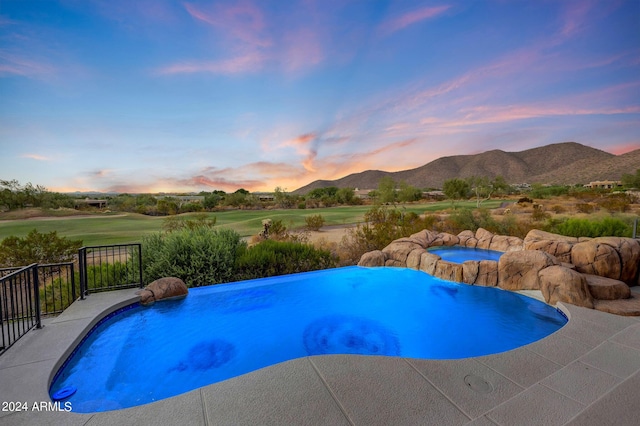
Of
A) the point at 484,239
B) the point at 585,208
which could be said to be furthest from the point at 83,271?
the point at 585,208

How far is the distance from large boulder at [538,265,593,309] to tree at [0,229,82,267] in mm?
12265

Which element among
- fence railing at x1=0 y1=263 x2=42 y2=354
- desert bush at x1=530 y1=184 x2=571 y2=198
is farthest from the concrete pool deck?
desert bush at x1=530 y1=184 x2=571 y2=198

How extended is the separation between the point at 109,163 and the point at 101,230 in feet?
14.4

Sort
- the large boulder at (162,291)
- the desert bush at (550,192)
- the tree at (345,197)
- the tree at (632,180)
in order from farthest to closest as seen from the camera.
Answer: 1. the tree at (345,197)
2. the desert bush at (550,192)
3. the tree at (632,180)
4. the large boulder at (162,291)

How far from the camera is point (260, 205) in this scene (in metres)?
32.6

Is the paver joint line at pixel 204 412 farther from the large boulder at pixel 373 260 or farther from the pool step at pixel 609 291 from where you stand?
the pool step at pixel 609 291

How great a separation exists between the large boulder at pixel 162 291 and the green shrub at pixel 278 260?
1.61 m

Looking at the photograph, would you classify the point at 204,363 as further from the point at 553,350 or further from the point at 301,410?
the point at 553,350

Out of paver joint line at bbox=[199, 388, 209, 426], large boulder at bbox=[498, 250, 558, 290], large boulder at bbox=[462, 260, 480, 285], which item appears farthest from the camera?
large boulder at bbox=[462, 260, 480, 285]

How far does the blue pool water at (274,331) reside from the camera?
3.54 meters

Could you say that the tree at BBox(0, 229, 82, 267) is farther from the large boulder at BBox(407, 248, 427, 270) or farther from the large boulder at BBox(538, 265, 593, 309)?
the large boulder at BBox(538, 265, 593, 309)

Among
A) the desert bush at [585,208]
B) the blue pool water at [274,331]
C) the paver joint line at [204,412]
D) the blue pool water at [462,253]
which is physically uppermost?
the desert bush at [585,208]

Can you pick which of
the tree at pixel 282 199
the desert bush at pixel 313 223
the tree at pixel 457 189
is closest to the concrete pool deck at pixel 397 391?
the desert bush at pixel 313 223

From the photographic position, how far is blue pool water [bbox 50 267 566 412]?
354 centimetres
